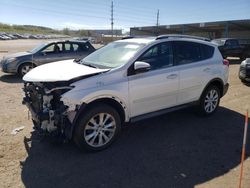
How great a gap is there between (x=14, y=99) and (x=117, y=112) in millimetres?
4220

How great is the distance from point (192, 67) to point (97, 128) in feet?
8.09

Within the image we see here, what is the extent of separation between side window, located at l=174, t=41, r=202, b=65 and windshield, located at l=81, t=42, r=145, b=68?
0.87 m

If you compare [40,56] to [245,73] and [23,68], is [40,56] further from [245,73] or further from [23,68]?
[245,73]

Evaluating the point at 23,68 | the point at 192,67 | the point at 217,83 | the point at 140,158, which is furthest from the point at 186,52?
the point at 23,68

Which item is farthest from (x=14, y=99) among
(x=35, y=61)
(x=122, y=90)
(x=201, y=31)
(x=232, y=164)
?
(x=201, y=31)

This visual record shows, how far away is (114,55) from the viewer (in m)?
5.10

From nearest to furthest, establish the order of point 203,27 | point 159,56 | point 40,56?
1. point 159,56
2. point 40,56
3. point 203,27

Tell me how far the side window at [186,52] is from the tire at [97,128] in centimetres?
185

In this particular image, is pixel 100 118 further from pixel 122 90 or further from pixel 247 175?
pixel 247 175

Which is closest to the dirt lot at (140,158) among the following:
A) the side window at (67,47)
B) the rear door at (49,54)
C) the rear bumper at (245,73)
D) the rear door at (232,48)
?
the rear bumper at (245,73)

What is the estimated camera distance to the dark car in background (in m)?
10.7

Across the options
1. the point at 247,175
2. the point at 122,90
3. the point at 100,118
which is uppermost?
the point at 122,90

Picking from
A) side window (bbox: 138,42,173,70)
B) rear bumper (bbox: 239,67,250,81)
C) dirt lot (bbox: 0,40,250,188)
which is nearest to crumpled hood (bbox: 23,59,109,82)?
side window (bbox: 138,42,173,70)

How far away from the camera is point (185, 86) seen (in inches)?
214
